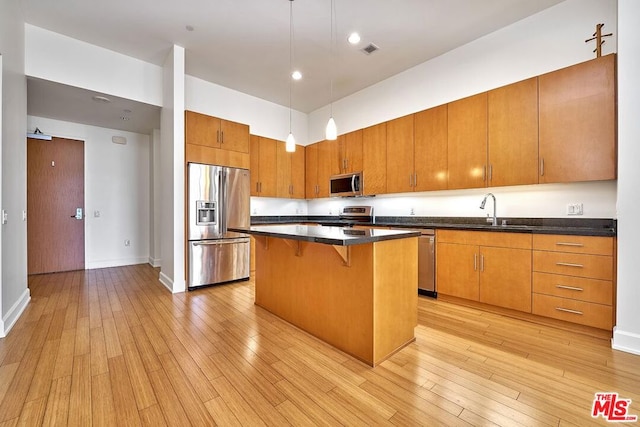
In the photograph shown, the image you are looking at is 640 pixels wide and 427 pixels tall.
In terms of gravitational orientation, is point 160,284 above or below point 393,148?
below

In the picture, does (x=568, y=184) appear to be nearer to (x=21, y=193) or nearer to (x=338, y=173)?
(x=338, y=173)

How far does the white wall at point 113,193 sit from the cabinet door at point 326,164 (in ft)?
11.9

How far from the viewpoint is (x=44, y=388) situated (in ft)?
5.44

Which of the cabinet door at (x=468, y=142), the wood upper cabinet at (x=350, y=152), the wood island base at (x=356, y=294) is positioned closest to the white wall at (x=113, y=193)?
the wood upper cabinet at (x=350, y=152)

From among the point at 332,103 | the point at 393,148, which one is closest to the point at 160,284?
the point at 393,148

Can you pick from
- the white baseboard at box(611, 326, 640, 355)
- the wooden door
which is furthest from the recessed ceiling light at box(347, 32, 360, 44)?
the wooden door

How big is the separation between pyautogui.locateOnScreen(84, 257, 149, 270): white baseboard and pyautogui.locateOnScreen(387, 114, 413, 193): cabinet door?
5.22 metres

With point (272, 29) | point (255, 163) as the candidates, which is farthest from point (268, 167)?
point (272, 29)

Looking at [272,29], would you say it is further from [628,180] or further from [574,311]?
[574,311]

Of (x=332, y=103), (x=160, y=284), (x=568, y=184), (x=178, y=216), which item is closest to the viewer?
(x=568, y=184)

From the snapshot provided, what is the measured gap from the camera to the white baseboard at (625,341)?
6.77 ft

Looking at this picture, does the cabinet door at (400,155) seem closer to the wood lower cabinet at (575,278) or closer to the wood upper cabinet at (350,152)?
the wood upper cabinet at (350,152)

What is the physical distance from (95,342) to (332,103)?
5.08 metres

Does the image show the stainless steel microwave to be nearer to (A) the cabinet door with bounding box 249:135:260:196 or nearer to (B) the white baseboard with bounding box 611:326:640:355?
(A) the cabinet door with bounding box 249:135:260:196
